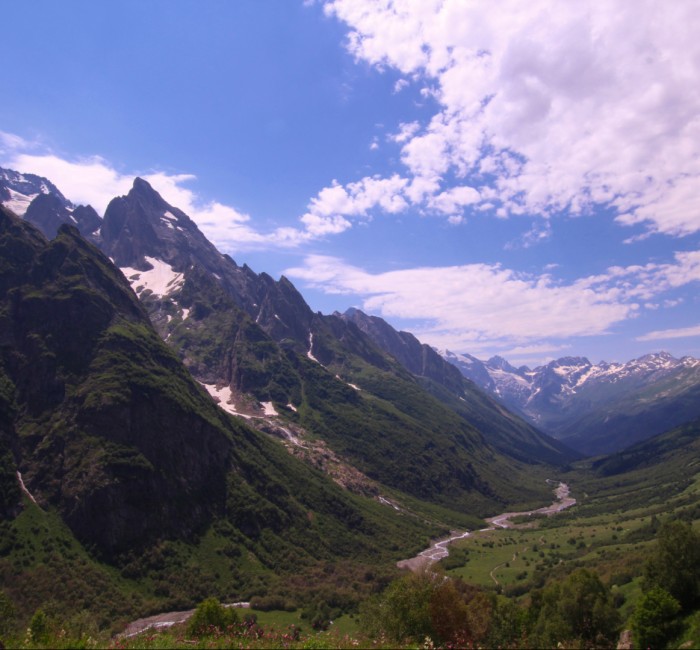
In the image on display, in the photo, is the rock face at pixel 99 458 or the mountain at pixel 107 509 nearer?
the mountain at pixel 107 509

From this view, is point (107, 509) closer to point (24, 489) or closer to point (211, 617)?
point (24, 489)

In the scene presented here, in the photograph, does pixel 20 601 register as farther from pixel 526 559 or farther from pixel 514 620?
pixel 526 559

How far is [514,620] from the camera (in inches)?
2869

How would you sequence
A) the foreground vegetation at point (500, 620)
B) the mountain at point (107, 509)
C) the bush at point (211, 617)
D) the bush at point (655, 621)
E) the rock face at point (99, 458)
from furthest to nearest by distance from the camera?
1. the rock face at point (99, 458)
2. the mountain at point (107, 509)
3. the bush at point (211, 617)
4. the bush at point (655, 621)
5. the foreground vegetation at point (500, 620)

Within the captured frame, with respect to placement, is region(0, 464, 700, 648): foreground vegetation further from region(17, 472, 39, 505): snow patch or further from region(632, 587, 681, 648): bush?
region(17, 472, 39, 505): snow patch

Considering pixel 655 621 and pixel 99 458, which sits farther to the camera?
pixel 99 458

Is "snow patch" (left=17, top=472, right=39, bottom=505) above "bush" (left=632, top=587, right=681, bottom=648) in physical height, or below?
below

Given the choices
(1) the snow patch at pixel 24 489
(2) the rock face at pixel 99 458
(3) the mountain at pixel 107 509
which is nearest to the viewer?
(3) the mountain at pixel 107 509

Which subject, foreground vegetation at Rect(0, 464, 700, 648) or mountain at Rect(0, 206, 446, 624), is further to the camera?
→ mountain at Rect(0, 206, 446, 624)

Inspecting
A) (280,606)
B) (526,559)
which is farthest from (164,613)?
(526,559)

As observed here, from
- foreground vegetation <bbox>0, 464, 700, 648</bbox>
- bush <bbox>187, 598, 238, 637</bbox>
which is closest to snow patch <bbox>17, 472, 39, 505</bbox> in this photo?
foreground vegetation <bbox>0, 464, 700, 648</bbox>

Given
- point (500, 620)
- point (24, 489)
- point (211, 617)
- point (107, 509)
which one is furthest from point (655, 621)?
point (24, 489)

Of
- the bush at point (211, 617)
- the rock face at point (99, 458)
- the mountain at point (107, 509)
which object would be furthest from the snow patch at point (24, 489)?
the bush at point (211, 617)

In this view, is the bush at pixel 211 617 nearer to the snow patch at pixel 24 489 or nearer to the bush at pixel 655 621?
the bush at pixel 655 621
